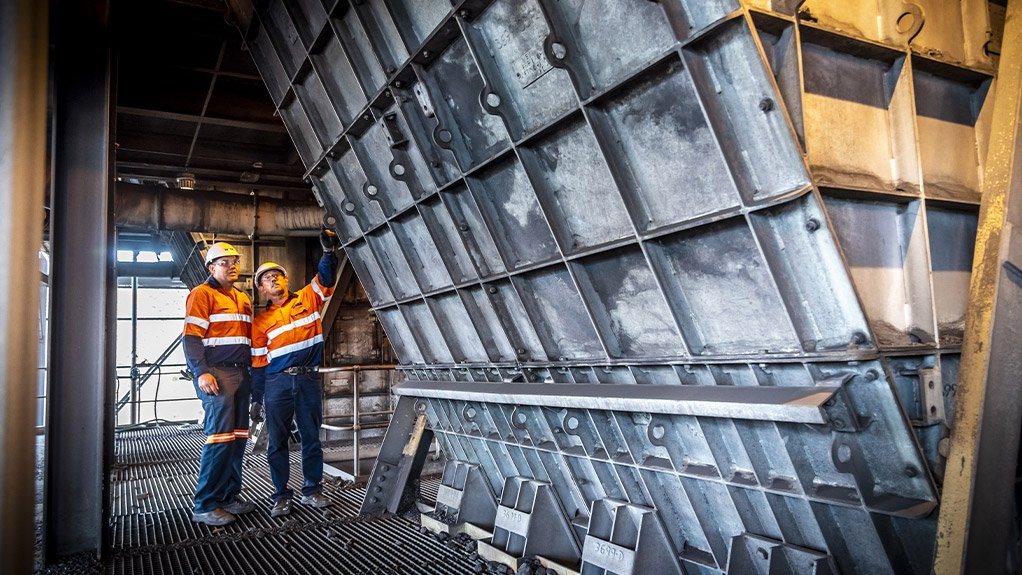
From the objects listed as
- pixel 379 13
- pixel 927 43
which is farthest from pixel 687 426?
pixel 379 13

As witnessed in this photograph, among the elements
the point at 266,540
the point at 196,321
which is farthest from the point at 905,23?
the point at 196,321

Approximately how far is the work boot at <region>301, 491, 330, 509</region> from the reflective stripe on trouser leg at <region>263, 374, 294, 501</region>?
181 millimetres

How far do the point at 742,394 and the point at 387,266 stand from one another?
340 cm

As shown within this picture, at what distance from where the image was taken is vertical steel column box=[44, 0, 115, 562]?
4.98 m

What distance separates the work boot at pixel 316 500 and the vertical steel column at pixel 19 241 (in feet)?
16.5

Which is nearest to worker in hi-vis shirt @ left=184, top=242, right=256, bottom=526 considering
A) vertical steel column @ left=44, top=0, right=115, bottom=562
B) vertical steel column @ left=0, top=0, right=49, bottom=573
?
vertical steel column @ left=44, top=0, right=115, bottom=562

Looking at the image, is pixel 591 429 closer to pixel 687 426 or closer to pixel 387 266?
pixel 687 426

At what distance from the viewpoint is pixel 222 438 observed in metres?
6.01

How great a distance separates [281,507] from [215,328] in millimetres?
1678

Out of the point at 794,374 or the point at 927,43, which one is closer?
the point at 794,374

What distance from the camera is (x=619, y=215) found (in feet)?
10.6

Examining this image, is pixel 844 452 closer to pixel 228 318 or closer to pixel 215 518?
pixel 215 518

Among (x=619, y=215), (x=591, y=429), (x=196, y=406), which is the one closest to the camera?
(x=619, y=215)

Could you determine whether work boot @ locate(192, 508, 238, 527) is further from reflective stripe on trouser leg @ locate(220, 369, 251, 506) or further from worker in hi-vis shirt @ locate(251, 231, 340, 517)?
worker in hi-vis shirt @ locate(251, 231, 340, 517)
